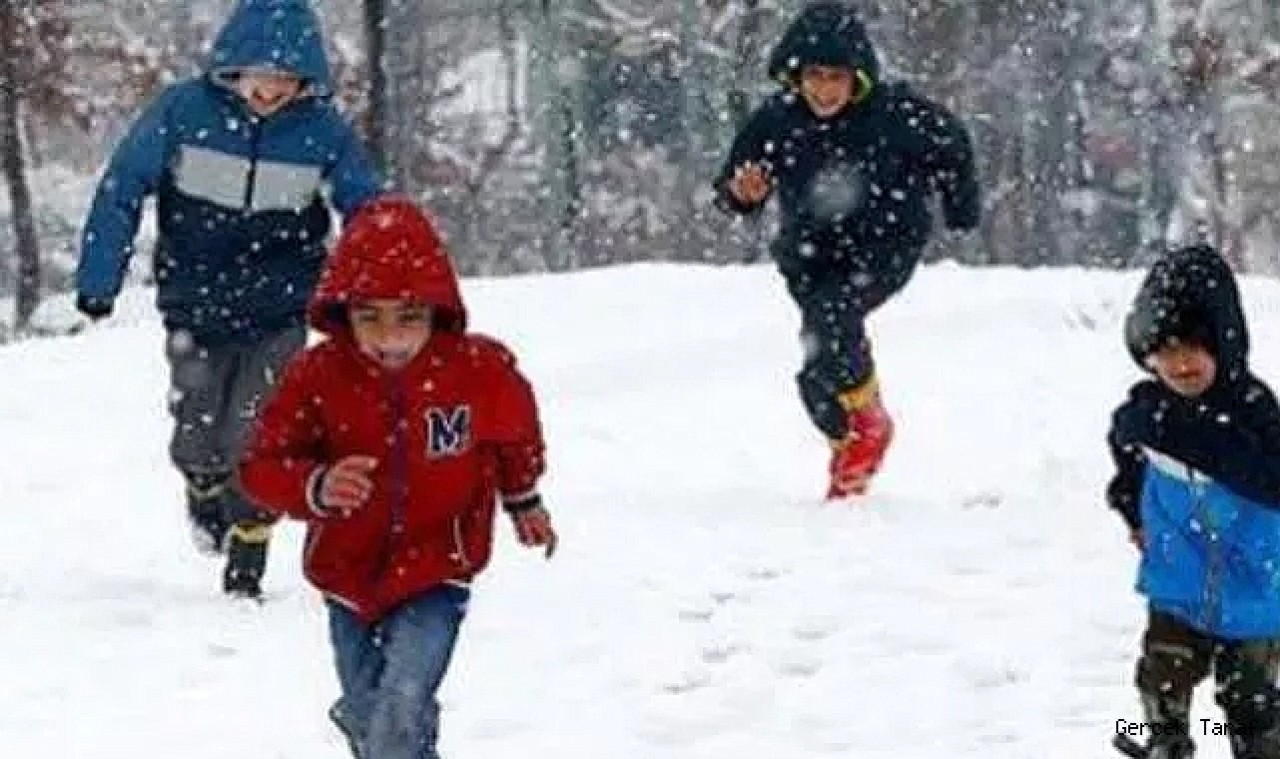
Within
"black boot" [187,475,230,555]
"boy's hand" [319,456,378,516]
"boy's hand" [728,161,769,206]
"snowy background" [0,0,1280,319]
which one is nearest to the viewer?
"boy's hand" [319,456,378,516]

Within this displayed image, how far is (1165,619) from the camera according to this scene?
246 inches

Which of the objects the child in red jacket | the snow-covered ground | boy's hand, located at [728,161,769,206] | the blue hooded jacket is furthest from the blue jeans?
boy's hand, located at [728,161,769,206]

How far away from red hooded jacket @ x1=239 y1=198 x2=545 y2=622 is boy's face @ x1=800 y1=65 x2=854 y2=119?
4364 mm

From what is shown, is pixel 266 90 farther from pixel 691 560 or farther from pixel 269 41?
pixel 691 560

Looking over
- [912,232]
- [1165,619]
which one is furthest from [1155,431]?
[912,232]

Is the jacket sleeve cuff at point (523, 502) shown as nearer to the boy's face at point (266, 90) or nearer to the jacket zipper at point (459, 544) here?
the jacket zipper at point (459, 544)

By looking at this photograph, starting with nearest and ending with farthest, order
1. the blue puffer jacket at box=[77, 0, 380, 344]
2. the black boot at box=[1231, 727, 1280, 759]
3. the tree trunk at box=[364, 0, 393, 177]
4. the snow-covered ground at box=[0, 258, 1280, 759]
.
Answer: the black boot at box=[1231, 727, 1280, 759], the snow-covered ground at box=[0, 258, 1280, 759], the blue puffer jacket at box=[77, 0, 380, 344], the tree trunk at box=[364, 0, 393, 177]

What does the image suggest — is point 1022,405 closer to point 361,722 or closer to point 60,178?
point 361,722

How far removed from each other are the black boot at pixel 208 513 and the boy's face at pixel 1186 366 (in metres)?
4.19

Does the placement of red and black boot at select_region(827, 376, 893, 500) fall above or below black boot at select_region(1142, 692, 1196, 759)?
below

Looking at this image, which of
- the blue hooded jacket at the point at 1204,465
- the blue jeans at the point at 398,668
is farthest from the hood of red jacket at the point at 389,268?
the blue hooded jacket at the point at 1204,465

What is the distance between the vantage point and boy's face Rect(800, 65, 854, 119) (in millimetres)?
10117

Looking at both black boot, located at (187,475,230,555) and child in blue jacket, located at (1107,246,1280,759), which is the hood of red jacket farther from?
black boot, located at (187,475,230,555)

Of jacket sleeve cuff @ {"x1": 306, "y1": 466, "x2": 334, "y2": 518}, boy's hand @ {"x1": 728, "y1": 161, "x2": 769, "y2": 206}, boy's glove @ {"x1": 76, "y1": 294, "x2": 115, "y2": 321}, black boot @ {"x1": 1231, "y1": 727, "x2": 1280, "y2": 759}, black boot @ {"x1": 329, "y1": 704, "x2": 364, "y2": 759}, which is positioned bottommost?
black boot @ {"x1": 329, "y1": 704, "x2": 364, "y2": 759}
